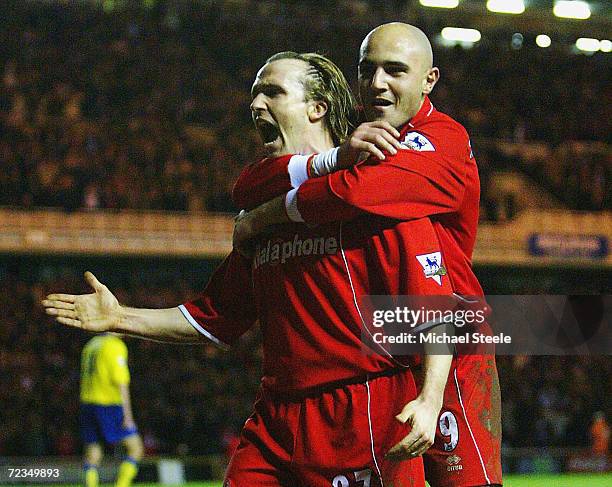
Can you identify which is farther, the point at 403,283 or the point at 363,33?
the point at 363,33

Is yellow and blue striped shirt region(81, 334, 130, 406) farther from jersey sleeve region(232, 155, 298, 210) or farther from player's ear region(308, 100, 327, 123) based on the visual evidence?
player's ear region(308, 100, 327, 123)

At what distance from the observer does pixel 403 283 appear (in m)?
3.10

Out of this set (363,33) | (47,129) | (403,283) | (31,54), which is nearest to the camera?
(403,283)

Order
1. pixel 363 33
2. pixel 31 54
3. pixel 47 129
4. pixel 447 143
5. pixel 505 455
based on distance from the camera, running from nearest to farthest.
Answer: pixel 447 143 → pixel 505 455 → pixel 47 129 → pixel 31 54 → pixel 363 33

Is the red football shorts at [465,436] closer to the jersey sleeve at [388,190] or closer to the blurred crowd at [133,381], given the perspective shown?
the jersey sleeve at [388,190]

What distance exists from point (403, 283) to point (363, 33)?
21.0 meters

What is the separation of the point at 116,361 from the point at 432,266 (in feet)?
26.0

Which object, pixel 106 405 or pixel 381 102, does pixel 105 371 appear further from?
pixel 381 102

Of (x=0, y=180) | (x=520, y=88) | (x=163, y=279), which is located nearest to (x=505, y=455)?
(x=163, y=279)

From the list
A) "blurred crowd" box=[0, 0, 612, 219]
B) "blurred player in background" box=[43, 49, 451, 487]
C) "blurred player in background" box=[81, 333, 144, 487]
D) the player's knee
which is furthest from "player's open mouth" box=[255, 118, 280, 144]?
"blurred crowd" box=[0, 0, 612, 219]

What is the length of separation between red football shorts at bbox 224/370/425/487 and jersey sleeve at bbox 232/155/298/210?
650 millimetres

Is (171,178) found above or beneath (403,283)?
above

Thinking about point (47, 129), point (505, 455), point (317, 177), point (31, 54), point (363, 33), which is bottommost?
point (505, 455)

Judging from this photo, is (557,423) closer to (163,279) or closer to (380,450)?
(163,279)
